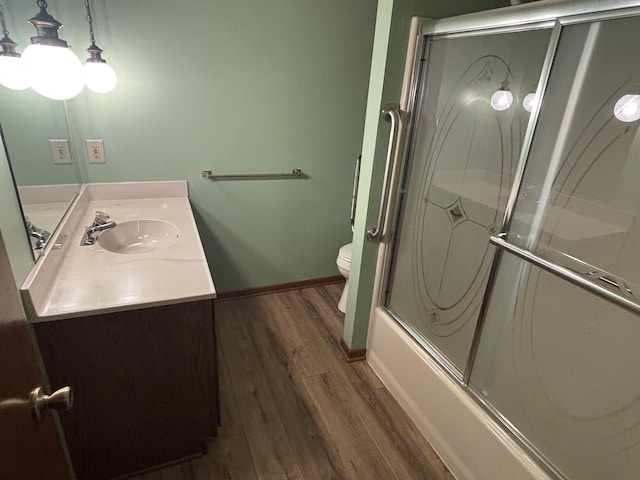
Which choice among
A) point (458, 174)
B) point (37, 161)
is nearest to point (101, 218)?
point (37, 161)

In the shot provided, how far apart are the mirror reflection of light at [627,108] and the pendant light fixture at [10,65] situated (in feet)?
6.27

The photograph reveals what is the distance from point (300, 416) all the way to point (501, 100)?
1597 mm

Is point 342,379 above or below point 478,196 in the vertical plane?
below

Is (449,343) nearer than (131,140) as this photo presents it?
Yes

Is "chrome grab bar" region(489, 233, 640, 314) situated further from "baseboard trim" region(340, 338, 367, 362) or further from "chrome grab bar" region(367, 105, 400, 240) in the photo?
"baseboard trim" region(340, 338, 367, 362)

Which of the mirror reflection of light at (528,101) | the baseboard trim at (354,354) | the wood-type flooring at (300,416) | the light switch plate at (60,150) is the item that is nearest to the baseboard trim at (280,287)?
the wood-type flooring at (300,416)

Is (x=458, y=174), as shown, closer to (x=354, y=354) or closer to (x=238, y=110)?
(x=354, y=354)

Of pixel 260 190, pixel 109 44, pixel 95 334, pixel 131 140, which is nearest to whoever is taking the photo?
pixel 95 334

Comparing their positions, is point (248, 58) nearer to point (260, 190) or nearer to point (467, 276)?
point (260, 190)

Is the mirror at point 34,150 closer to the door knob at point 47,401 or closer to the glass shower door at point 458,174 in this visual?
the door knob at point 47,401

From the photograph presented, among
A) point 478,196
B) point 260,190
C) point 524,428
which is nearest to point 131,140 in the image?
point 260,190

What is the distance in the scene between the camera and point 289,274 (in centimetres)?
278

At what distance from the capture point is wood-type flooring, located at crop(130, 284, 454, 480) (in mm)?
1537

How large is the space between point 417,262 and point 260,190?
114 centimetres
